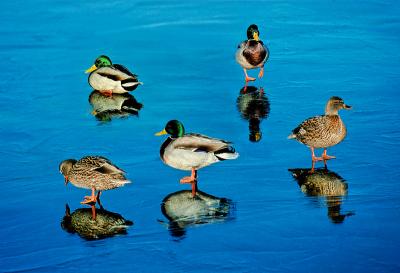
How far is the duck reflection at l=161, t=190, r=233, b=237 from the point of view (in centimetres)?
775

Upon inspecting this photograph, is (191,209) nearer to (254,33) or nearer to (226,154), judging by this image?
(226,154)

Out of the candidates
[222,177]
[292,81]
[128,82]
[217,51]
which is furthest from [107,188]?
[217,51]

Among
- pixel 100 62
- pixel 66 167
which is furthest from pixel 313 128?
pixel 100 62

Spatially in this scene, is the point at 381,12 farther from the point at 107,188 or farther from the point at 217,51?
the point at 107,188

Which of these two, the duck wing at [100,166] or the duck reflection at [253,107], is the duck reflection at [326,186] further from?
the duck wing at [100,166]

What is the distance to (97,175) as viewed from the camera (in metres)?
8.24

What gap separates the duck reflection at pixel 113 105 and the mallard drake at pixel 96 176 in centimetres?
282

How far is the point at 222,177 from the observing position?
29.2ft

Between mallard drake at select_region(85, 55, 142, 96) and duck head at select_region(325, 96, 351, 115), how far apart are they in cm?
365

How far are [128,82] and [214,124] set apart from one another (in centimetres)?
205

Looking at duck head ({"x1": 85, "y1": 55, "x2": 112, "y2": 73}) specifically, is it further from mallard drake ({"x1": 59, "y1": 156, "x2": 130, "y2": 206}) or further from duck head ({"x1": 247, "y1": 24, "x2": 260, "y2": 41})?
mallard drake ({"x1": 59, "y1": 156, "x2": 130, "y2": 206})

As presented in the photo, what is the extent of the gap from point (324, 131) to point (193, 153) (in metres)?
1.57

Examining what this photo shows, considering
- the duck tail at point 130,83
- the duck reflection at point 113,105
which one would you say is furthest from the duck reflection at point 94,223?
the duck tail at point 130,83

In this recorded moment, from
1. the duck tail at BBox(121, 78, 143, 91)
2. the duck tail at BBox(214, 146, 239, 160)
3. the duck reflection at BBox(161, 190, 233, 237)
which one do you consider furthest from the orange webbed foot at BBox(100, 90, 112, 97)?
the duck reflection at BBox(161, 190, 233, 237)
